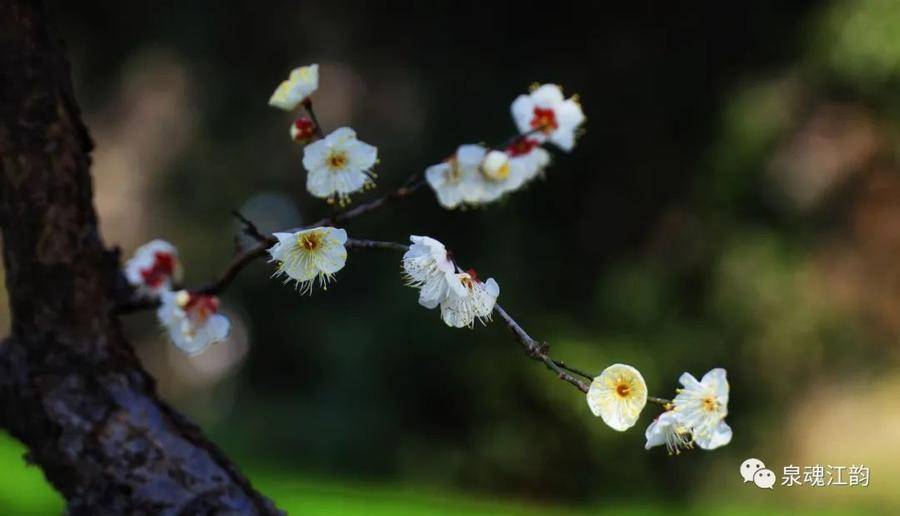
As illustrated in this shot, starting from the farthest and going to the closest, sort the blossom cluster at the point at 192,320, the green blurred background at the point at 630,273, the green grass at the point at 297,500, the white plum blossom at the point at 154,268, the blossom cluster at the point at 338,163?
the green blurred background at the point at 630,273
the green grass at the point at 297,500
the white plum blossom at the point at 154,268
the blossom cluster at the point at 192,320
the blossom cluster at the point at 338,163

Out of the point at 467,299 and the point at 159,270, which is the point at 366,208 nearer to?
the point at 467,299

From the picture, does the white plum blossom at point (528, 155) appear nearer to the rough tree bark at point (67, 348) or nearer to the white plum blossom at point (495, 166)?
the white plum blossom at point (495, 166)

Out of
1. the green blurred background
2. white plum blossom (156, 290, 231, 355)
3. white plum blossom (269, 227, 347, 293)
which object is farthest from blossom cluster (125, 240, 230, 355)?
the green blurred background

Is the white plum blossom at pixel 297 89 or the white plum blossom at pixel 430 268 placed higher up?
the white plum blossom at pixel 297 89

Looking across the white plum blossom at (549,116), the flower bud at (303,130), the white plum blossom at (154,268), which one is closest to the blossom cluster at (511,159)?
the white plum blossom at (549,116)

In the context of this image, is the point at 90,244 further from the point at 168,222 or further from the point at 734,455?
the point at 168,222
